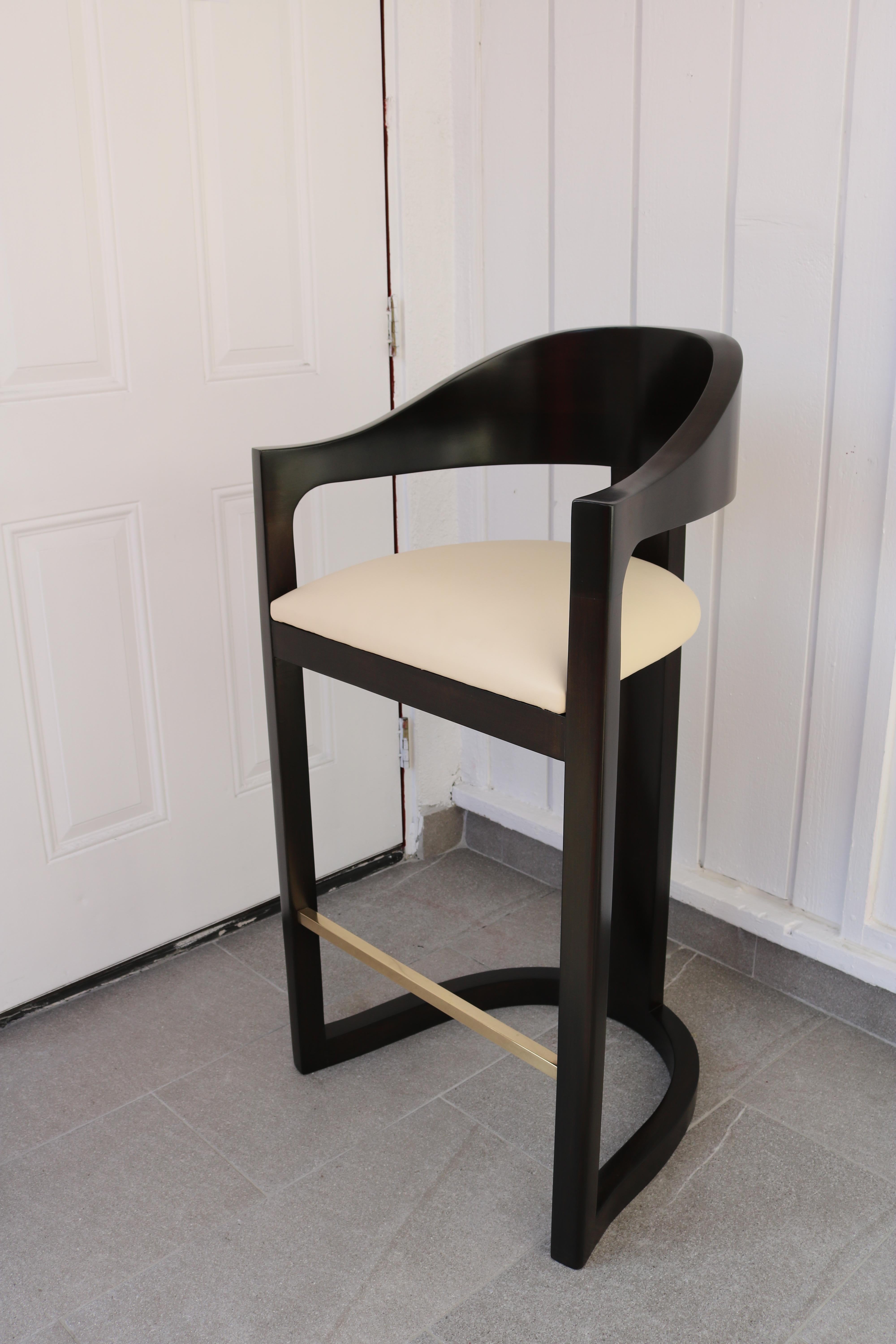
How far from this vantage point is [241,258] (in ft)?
5.54

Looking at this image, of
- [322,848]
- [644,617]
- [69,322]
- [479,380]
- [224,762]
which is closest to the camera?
[644,617]

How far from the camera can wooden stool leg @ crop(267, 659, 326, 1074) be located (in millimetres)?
1430

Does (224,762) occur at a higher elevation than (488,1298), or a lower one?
higher

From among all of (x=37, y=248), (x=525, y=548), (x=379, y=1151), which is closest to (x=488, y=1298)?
(x=379, y=1151)

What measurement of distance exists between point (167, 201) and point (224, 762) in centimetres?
83

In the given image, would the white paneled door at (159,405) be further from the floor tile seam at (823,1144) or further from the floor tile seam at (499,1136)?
the floor tile seam at (823,1144)

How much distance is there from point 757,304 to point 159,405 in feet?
2.75

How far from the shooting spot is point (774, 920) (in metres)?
1.70

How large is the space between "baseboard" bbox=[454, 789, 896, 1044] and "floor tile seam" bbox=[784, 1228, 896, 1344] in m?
0.37

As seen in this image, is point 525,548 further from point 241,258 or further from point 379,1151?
point 379,1151

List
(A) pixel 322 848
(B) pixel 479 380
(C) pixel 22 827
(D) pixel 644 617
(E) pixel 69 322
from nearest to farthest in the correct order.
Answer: (D) pixel 644 617 → (B) pixel 479 380 → (E) pixel 69 322 → (C) pixel 22 827 → (A) pixel 322 848

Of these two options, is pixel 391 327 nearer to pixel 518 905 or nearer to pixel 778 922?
pixel 518 905

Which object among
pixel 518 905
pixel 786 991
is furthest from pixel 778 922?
pixel 518 905

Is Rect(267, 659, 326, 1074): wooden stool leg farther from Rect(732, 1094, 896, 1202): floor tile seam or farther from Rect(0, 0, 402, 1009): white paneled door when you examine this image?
Rect(732, 1094, 896, 1202): floor tile seam
